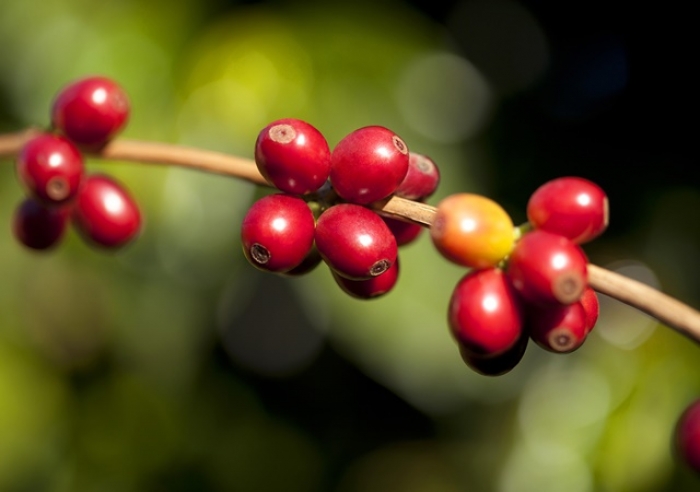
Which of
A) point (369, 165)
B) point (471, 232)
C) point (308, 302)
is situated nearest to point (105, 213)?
point (369, 165)

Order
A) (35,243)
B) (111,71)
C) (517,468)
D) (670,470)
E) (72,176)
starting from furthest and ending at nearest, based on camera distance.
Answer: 1. (111,71)
2. (517,468)
3. (670,470)
4. (35,243)
5. (72,176)

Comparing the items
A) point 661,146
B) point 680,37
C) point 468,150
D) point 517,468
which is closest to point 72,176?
point 468,150

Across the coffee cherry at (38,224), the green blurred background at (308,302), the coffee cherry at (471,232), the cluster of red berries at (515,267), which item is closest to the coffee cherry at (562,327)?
the cluster of red berries at (515,267)

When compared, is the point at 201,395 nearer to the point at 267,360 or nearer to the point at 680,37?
the point at 267,360

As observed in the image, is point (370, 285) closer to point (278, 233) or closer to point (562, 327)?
point (278, 233)

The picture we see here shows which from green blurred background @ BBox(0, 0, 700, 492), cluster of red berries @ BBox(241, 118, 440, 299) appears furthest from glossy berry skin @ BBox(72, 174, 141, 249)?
green blurred background @ BBox(0, 0, 700, 492)

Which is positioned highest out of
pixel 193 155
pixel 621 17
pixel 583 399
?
pixel 621 17
